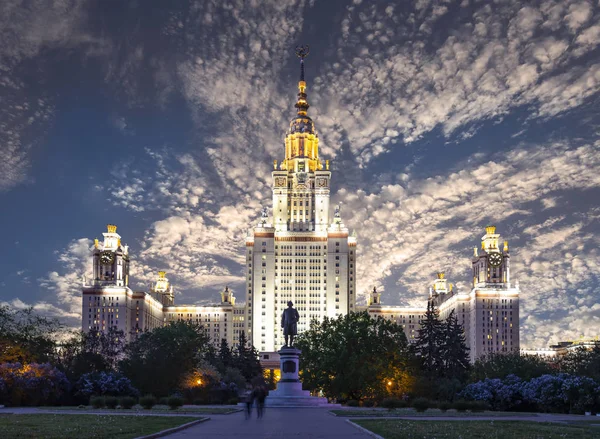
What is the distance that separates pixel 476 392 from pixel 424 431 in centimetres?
4193

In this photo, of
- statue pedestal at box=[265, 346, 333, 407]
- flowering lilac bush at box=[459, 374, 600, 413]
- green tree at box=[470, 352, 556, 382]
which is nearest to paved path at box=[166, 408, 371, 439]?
statue pedestal at box=[265, 346, 333, 407]

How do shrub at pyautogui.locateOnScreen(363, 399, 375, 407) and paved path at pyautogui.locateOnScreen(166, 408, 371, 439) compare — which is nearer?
paved path at pyautogui.locateOnScreen(166, 408, 371, 439)

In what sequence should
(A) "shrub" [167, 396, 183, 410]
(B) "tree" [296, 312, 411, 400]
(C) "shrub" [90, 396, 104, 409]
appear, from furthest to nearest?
(B) "tree" [296, 312, 411, 400], (C) "shrub" [90, 396, 104, 409], (A) "shrub" [167, 396, 183, 410]

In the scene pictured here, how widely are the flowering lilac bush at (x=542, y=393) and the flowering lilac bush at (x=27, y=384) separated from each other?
134ft

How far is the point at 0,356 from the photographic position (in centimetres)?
7606

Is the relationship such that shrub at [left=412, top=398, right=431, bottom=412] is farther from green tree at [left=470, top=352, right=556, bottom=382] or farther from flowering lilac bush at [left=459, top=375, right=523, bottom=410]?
green tree at [left=470, top=352, right=556, bottom=382]

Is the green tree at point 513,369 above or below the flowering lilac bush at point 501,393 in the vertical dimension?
above

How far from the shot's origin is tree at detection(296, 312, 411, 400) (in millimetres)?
84625

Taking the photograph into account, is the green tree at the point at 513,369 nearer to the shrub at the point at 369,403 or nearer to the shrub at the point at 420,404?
the shrub at the point at 369,403

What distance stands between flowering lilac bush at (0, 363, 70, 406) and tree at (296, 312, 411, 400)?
30550 millimetres

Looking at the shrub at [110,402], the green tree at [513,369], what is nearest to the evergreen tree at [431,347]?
the green tree at [513,369]

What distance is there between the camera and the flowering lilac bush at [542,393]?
61.2 meters

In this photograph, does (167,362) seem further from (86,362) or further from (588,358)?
(588,358)

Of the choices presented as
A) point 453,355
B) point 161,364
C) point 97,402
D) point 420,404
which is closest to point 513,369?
point 420,404
